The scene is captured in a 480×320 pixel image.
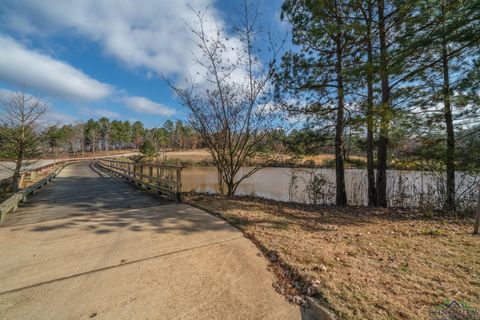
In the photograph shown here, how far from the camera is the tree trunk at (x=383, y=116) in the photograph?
17.4ft

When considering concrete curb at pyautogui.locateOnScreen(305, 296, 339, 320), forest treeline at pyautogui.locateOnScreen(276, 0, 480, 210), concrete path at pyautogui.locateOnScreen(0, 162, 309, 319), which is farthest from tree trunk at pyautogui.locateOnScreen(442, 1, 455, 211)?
concrete curb at pyautogui.locateOnScreen(305, 296, 339, 320)

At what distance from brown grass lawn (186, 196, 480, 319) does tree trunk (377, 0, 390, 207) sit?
184cm

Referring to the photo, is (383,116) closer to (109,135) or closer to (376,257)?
(376,257)

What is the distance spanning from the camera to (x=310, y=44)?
6.91 m

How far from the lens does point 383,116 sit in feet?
17.6

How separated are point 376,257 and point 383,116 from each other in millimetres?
3621

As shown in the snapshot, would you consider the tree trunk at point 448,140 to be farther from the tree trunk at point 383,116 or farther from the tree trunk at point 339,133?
the tree trunk at point 339,133

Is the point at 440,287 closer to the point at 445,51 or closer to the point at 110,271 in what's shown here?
the point at 110,271

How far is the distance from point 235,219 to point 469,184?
20.2 feet

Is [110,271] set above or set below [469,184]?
below

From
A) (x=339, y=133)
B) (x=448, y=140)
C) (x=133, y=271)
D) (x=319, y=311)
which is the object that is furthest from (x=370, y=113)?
(x=133, y=271)

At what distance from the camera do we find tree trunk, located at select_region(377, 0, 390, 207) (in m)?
5.30

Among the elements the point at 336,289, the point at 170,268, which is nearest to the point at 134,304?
the point at 170,268

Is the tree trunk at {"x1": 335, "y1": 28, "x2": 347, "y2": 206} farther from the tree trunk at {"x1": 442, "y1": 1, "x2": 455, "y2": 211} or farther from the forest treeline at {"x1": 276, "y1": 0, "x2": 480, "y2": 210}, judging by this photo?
the tree trunk at {"x1": 442, "y1": 1, "x2": 455, "y2": 211}
